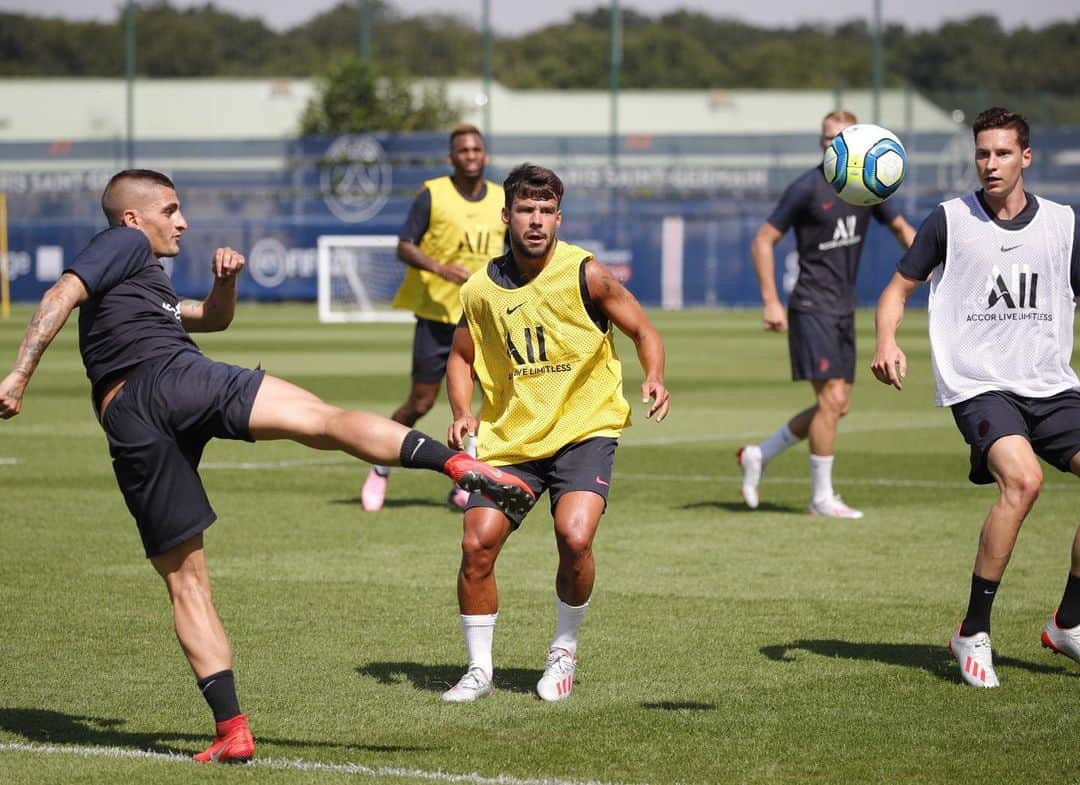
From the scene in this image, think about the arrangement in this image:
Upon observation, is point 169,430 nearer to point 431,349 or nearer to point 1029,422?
Result: point 1029,422

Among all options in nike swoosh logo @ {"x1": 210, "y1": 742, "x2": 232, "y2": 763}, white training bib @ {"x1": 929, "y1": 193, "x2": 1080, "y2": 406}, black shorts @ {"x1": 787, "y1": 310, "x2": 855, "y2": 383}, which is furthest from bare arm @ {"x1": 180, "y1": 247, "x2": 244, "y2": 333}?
black shorts @ {"x1": 787, "y1": 310, "x2": 855, "y2": 383}

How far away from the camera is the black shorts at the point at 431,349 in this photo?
12273 millimetres

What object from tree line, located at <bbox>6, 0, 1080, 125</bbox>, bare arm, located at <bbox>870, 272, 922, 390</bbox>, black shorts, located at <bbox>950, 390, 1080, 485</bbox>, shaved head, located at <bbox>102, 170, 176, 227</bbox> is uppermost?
tree line, located at <bbox>6, 0, 1080, 125</bbox>

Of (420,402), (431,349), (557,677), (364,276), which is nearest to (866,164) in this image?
(557,677)

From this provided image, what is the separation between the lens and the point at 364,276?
4288 centimetres

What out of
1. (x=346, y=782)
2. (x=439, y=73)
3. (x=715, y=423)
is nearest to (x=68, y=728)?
(x=346, y=782)

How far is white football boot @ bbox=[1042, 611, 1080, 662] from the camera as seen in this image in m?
7.22

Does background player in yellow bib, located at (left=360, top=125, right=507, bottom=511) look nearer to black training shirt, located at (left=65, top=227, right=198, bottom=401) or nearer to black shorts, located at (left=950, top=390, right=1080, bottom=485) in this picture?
black shorts, located at (left=950, top=390, right=1080, bottom=485)

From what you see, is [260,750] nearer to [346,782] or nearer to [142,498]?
[346,782]

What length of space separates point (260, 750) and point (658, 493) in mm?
7292

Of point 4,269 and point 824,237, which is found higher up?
point 824,237

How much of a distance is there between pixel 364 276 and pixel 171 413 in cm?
3735

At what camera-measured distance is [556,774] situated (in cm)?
554

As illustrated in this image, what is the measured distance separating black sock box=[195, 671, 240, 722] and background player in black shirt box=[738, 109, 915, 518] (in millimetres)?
6580
